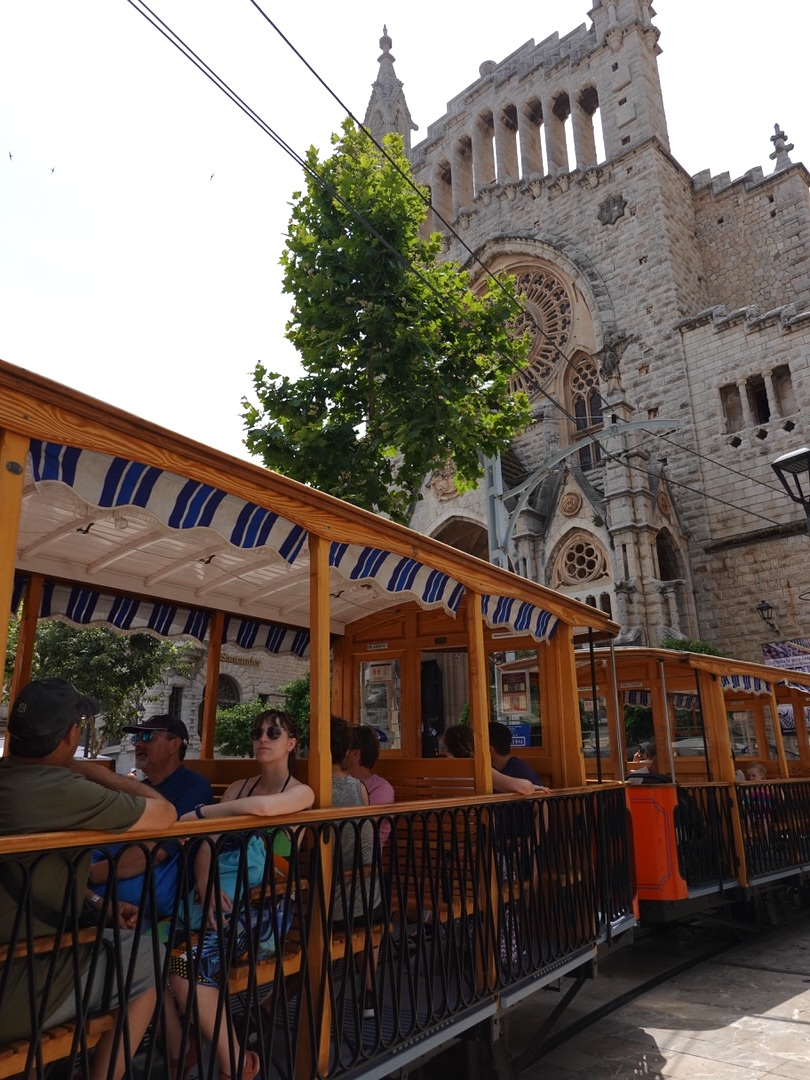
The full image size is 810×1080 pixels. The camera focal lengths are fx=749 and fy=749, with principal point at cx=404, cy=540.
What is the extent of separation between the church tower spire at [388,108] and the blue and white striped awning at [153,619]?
1267 inches

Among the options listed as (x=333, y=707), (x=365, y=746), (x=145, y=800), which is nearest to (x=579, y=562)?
(x=333, y=707)

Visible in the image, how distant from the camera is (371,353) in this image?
35.0ft

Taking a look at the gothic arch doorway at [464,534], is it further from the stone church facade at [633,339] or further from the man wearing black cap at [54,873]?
the man wearing black cap at [54,873]

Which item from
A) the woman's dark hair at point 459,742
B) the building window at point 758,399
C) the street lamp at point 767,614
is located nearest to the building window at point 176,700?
the street lamp at point 767,614

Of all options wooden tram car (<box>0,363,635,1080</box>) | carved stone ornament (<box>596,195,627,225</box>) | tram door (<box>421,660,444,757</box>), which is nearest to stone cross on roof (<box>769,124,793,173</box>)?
carved stone ornament (<box>596,195,627,225</box>)

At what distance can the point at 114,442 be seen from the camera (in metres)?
2.77

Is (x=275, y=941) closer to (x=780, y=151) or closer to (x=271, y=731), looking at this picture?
(x=271, y=731)

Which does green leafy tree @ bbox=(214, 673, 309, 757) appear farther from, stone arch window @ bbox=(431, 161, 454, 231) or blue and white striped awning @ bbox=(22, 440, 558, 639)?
stone arch window @ bbox=(431, 161, 454, 231)

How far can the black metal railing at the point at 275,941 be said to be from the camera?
239 centimetres

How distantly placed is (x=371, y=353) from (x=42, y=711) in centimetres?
879

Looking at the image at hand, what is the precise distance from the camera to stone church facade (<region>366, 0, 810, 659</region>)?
59.9 ft

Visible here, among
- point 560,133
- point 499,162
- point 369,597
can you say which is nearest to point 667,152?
point 560,133

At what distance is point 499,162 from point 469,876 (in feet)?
94.8

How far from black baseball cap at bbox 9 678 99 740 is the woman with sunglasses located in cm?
71
